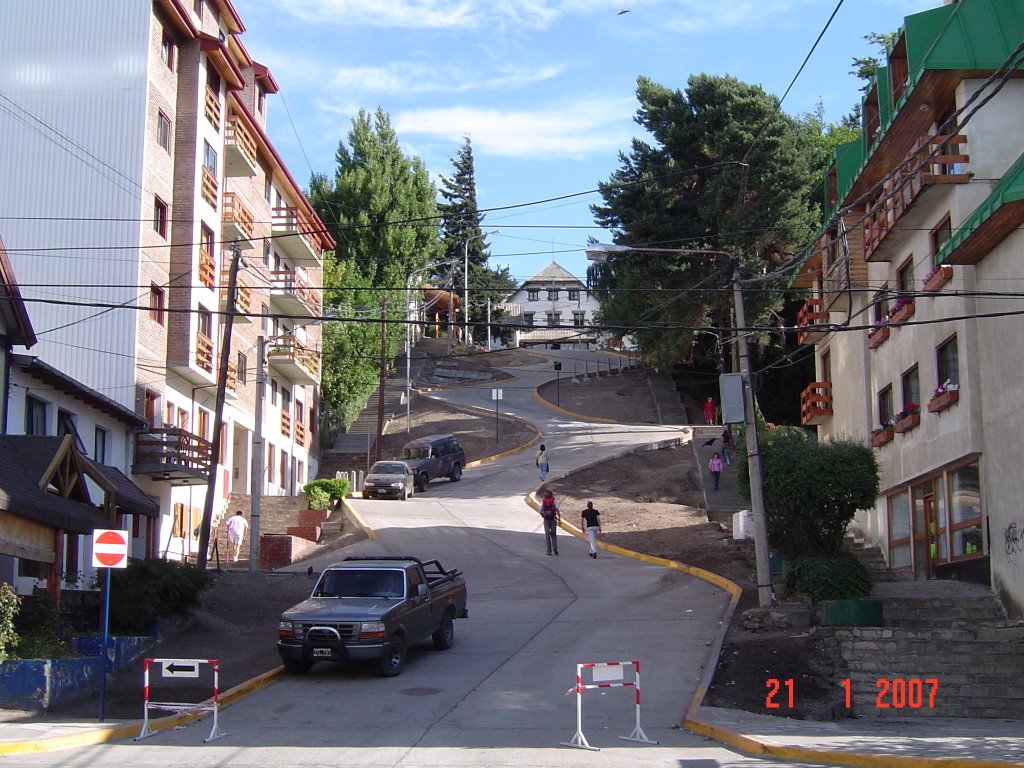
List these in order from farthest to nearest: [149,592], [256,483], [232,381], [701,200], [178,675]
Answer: [701,200], [232,381], [256,483], [149,592], [178,675]

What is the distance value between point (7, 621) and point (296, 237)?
34.7 meters

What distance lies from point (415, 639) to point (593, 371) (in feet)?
211

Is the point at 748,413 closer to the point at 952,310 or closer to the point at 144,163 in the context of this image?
the point at 952,310

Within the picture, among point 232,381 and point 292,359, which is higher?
point 292,359

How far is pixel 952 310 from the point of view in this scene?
901 inches

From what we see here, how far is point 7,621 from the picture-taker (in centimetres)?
1545

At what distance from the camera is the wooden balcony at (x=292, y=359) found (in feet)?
152

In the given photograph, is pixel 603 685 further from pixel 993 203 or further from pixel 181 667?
pixel 993 203

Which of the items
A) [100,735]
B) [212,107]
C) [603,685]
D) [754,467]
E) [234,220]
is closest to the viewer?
[603,685]

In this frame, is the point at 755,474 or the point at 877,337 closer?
the point at 755,474

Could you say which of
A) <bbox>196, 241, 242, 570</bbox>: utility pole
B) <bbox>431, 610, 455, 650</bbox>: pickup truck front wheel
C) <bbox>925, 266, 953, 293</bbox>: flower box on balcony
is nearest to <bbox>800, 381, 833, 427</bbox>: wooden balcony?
<bbox>925, 266, 953, 293</bbox>: flower box on balcony

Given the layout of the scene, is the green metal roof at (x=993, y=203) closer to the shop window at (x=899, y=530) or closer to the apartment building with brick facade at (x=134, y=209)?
the shop window at (x=899, y=530)

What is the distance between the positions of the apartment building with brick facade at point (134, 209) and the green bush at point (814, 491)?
14.5 metres

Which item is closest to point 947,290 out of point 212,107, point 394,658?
point 394,658
